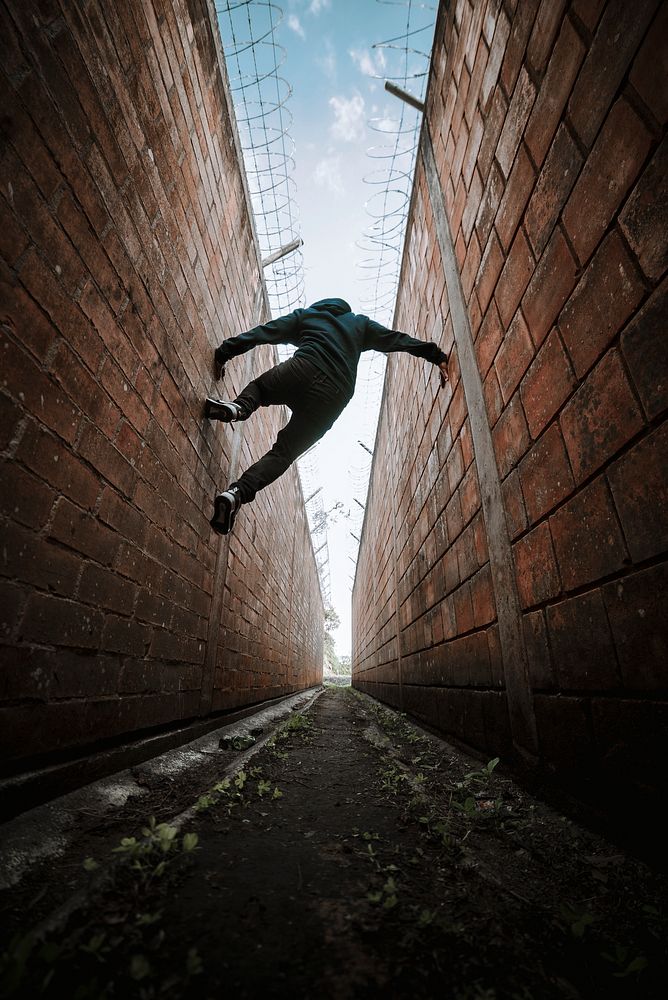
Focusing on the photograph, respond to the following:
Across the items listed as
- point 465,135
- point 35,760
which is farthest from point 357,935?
point 465,135

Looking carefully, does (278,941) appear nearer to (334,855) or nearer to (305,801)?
(334,855)

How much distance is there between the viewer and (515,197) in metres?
1.48

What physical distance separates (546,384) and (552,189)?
0.57 m

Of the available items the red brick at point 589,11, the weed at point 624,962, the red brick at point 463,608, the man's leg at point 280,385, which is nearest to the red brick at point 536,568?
the red brick at point 463,608

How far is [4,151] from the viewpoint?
961mm

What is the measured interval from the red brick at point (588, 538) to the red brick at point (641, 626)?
0.06 metres

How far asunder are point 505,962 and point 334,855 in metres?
0.45

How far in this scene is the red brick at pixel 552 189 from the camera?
115 centimetres

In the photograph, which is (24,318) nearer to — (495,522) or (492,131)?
(495,522)

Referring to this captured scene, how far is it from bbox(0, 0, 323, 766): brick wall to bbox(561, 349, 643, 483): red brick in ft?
4.68

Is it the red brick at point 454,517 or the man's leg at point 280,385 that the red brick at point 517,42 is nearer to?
the man's leg at point 280,385

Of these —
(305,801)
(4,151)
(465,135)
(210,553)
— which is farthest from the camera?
(210,553)

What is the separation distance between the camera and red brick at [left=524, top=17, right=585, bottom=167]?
113 centimetres

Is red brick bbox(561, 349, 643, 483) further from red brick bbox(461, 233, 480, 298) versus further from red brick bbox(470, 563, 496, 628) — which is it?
red brick bbox(461, 233, 480, 298)
